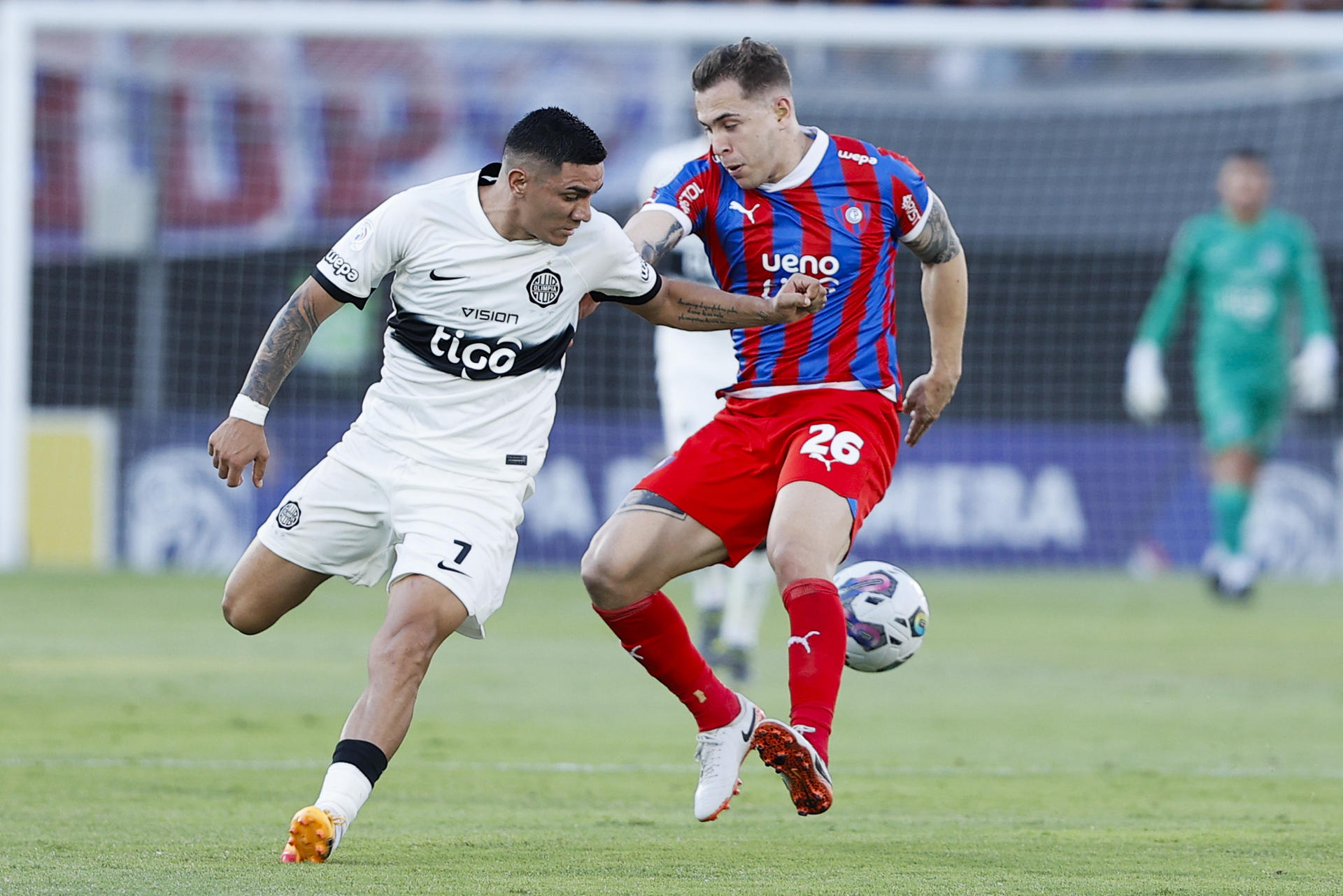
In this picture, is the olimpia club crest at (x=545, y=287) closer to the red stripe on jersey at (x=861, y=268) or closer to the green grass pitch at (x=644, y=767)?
the red stripe on jersey at (x=861, y=268)

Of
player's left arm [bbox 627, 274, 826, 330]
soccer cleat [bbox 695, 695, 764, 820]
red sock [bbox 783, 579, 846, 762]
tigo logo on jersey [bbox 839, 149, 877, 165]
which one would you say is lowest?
soccer cleat [bbox 695, 695, 764, 820]

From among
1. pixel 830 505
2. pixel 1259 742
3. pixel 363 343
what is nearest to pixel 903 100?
pixel 363 343

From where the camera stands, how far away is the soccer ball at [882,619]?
5.70 m

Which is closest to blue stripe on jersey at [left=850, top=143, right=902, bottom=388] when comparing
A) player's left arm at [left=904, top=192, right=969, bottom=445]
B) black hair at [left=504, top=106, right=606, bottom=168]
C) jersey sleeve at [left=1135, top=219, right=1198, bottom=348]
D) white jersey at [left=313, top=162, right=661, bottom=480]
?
player's left arm at [left=904, top=192, right=969, bottom=445]

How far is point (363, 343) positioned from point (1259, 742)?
12915 millimetres

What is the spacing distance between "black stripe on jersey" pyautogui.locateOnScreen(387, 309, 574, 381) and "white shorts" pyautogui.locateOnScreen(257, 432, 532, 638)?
0.90ft

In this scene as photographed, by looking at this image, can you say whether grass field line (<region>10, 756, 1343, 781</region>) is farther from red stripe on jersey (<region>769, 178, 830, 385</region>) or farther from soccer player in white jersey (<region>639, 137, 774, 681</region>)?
soccer player in white jersey (<region>639, 137, 774, 681</region>)

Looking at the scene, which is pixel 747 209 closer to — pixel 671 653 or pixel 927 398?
pixel 927 398

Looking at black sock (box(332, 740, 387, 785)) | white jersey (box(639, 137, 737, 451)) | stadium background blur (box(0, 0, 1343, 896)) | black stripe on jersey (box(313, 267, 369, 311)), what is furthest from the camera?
stadium background blur (box(0, 0, 1343, 896))

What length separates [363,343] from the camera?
1878 centimetres

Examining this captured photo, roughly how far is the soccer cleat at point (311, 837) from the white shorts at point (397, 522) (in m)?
0.73

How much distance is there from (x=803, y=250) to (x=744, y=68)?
0.56 meters

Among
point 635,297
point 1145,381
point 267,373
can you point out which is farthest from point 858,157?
point 1145,381

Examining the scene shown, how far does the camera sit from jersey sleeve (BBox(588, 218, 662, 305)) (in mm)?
5246
